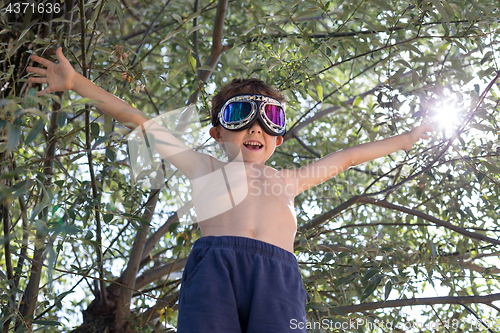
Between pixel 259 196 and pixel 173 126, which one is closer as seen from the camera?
pixel 259 196

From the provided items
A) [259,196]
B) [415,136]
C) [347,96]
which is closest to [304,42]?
[415,136]

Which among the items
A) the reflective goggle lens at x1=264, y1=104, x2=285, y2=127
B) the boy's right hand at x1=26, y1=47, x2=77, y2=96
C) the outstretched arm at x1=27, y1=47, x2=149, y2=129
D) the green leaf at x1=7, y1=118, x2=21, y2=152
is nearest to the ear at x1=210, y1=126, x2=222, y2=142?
the reflective goggle lens at x1=264, y1=104, x2=285, y2=127

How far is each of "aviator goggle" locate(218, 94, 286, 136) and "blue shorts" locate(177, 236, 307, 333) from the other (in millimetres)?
429

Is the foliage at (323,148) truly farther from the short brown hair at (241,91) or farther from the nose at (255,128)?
the nose at (255,128)

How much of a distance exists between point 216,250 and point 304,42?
1.17 meters

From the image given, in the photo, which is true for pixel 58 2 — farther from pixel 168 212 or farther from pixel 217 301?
pixel 217 301

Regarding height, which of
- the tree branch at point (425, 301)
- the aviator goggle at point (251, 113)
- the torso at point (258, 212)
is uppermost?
the aviator goggle at point (251, 113)

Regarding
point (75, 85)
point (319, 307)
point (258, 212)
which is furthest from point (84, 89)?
point (319, 307)

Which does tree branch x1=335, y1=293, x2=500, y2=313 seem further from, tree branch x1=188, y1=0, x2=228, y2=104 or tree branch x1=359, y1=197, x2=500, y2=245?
tree branch x1=188, y1=0, x2=228, y2=104

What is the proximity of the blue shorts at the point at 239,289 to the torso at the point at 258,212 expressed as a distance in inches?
1.6

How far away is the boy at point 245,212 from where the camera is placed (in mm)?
1270

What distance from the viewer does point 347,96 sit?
12.5 ft

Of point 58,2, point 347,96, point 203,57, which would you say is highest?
point 347,96

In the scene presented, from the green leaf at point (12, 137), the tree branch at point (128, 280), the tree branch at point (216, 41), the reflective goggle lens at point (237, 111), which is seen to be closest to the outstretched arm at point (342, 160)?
the reflective goggle lens at point (237, 111)
